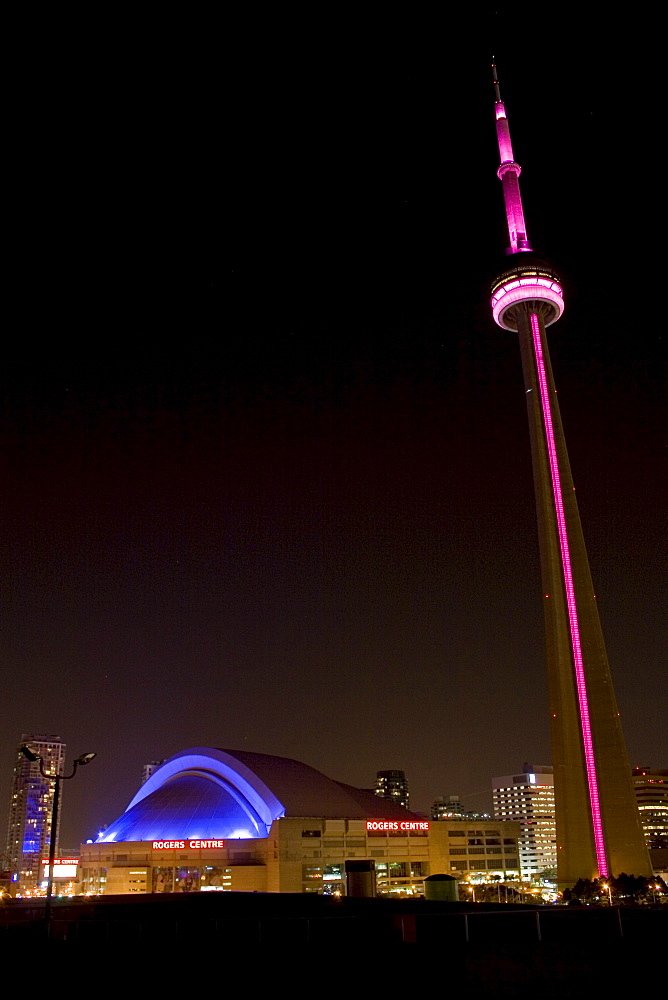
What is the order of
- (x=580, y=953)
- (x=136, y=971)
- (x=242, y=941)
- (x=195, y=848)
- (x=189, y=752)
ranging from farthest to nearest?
(x=189, y=752) < (x=195, y=848) < (x=242, y=941) < (x=136, y=971) < (x=580, y=953)

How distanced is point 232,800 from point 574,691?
4035cm

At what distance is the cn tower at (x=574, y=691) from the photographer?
69688 millimetres

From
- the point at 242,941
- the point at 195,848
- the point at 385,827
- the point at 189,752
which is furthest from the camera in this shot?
the point at 189,752

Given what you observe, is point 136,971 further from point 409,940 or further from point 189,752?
point 189,752

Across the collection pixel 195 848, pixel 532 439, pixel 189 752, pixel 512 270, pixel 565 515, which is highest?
pixel 512 270

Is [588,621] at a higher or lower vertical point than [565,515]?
lower

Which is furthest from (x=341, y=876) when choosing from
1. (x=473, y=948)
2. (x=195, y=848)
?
(x=473, y=948)

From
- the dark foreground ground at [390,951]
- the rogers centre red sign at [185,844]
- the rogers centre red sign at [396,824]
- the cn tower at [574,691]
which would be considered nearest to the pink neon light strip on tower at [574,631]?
the cn tower at [574,691]

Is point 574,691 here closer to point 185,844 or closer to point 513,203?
point 185,844

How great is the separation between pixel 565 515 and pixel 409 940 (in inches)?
2498

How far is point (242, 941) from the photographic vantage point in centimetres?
1973

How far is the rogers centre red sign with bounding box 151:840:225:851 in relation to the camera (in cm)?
8281

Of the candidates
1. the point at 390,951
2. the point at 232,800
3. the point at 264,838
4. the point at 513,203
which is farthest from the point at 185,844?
the point at 513,203

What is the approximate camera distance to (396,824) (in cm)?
9181
